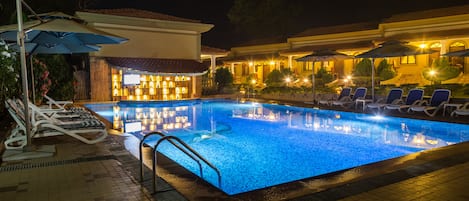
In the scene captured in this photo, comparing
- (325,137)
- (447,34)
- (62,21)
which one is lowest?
(325,137)

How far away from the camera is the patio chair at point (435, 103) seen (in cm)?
1234

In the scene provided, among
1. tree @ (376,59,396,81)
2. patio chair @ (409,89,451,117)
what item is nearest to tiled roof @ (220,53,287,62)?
tree @ (376,59,396,81)

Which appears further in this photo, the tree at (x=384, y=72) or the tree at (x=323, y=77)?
the tree at (x=323, y=77)

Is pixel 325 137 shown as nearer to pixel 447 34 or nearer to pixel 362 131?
pixel 362 131

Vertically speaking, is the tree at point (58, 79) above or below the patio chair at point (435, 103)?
above

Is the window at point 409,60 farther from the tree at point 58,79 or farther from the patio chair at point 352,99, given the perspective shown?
the tree at point 58,79

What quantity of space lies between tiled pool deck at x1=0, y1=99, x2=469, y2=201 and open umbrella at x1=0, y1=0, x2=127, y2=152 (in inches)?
50.5

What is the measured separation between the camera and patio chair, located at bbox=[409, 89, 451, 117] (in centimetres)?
1234

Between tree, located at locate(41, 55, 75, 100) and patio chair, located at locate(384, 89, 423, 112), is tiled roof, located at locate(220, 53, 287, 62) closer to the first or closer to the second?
patio chair, located at locate(384, 89, 423, 112)

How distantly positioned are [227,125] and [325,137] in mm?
3823

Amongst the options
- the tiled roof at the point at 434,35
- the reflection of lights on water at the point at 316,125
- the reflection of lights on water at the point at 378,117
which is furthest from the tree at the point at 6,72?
the tiled roof at the point at 434,35

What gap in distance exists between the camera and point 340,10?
49.6 meters

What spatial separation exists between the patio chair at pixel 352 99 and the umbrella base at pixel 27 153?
39.8 feet

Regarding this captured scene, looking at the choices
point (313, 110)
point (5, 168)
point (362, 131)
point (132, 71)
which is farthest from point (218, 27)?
point (5, 168)
